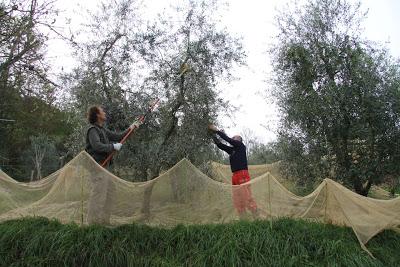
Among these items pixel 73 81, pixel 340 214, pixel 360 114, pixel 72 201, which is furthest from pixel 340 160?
pixel 73 81

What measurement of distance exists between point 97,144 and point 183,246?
1.83 metres

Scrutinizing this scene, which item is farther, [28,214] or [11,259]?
[28,214]

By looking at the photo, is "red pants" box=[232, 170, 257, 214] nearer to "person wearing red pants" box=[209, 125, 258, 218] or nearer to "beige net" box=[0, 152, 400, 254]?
"beige net" box=[0, 152, 400, 254]

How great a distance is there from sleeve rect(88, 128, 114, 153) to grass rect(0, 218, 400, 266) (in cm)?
105

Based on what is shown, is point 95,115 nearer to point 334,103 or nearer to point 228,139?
point 228,139

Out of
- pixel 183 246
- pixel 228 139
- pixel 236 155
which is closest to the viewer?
pixel 183 246

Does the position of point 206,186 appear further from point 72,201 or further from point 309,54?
point 309,54

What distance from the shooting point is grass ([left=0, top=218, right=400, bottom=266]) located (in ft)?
16.4

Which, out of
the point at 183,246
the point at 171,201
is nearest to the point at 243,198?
the point at 171,201

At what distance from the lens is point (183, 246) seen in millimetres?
5203

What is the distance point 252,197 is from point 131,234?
5.80 ft

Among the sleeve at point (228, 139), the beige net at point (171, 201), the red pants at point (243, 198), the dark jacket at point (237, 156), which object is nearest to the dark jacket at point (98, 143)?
the beige net at point (171, 201)

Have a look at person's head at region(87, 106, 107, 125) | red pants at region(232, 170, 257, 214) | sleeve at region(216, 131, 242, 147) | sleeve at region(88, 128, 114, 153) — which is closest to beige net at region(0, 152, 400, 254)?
red pants at region(232, 170, 257, 214)

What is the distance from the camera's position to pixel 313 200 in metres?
6.03
